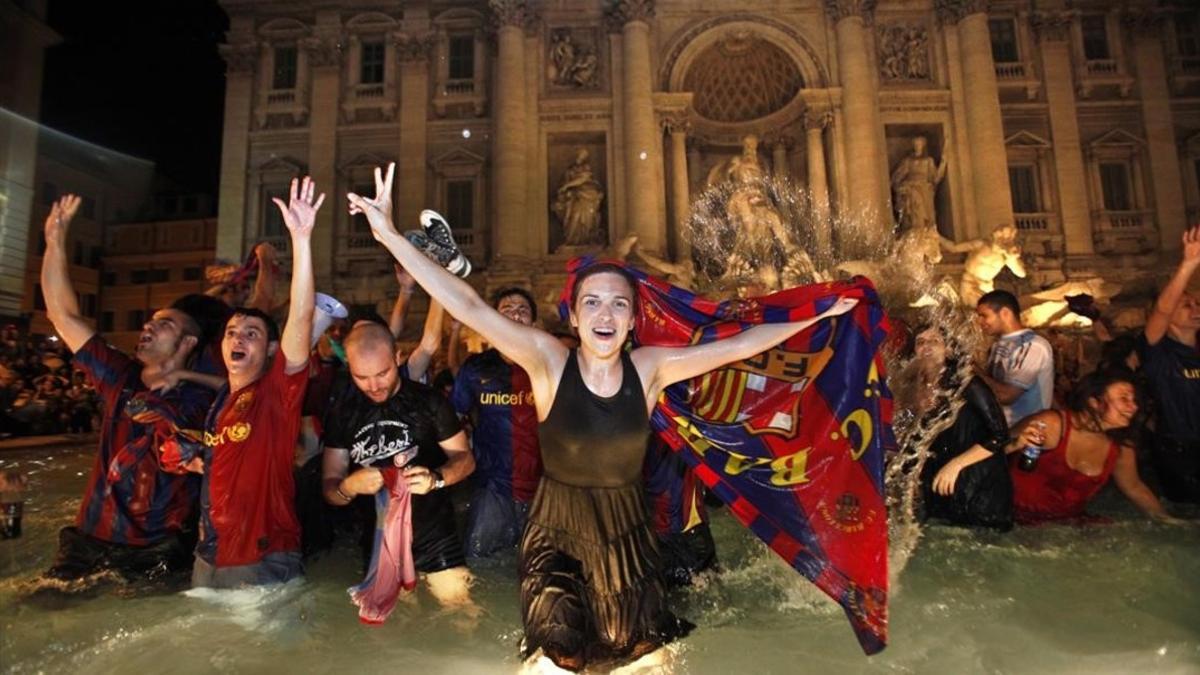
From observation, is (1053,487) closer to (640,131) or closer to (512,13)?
(640,131)

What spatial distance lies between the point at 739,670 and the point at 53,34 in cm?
2400

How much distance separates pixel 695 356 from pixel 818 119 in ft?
55.1

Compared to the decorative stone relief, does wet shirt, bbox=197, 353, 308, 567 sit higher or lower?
lower

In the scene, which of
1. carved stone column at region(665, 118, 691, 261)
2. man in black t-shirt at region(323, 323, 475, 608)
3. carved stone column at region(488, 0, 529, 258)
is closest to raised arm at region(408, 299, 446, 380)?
man in black t-shirt at region(323, 323, 475, 608)

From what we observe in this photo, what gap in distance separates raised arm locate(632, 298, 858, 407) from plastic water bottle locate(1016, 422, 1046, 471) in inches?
97.7

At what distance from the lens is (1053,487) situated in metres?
4.43

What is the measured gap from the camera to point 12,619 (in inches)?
128

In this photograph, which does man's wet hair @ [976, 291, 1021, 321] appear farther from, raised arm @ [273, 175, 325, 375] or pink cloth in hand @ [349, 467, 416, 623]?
raised arm @ [273, 175, 325, 375]

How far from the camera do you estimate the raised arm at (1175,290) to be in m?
4.32

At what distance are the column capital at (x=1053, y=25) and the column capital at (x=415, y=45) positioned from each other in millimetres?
18218

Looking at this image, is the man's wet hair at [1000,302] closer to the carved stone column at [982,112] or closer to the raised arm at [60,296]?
the raised arm at [60,296]

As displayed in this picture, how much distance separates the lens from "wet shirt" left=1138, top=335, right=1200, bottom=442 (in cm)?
495

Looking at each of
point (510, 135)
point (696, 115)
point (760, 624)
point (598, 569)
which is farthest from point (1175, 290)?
point (696, 115)

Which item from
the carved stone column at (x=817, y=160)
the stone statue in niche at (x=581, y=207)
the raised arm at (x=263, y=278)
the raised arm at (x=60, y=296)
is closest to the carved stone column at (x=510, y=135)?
the stone statue in niche at (x=581, y=207)
